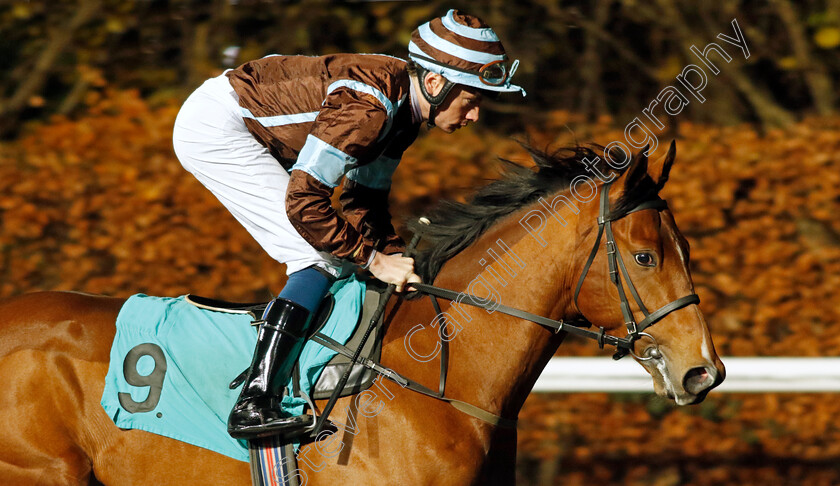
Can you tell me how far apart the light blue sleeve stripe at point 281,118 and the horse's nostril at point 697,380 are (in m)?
1.44

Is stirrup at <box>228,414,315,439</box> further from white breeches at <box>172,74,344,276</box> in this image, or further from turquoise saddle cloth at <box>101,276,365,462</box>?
white breeches at <box>172,74,344,276</box>

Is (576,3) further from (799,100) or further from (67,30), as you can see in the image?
(67,30)

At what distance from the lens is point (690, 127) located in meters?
5.10

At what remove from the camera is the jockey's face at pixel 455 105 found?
2699mm

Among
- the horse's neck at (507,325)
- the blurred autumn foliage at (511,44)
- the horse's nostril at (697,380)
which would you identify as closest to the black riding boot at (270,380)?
the horse's neck at (507,325)

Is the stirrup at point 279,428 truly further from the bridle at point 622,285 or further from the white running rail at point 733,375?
the white running rail at point 733,375

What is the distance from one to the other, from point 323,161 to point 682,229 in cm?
293

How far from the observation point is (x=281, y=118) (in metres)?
2.80

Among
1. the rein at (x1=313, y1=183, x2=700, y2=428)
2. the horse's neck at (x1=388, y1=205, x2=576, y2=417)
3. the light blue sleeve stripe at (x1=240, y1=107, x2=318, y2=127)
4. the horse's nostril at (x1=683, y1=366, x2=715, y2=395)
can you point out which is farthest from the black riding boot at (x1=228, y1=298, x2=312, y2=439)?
the horse's nostril at (x1=683, y1=366, x2=715, y2=395)

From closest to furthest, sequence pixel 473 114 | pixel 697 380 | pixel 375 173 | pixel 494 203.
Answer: pixel 697 380 < pixel 473 114 < pixel 494 203 < pixel 375 173

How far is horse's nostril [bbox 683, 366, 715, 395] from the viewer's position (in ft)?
8.05

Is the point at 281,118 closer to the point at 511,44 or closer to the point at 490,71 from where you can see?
the point at 490,71

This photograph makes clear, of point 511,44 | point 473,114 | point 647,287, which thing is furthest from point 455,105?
point 511,44

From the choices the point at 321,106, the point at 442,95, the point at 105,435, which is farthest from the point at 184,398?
the point at 442,95
